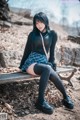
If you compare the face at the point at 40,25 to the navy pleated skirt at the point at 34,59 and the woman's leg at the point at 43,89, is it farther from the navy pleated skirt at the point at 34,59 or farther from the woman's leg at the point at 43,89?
the woman's leg at the point at 43,89

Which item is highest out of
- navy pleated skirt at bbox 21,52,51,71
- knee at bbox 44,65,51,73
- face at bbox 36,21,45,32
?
face at bbox 36,21,45,32

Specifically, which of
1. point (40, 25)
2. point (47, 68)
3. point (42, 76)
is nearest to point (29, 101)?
point (42, 76)

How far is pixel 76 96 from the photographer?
20.2 feet

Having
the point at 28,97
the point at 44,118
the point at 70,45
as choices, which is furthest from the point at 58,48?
the point at 44,118

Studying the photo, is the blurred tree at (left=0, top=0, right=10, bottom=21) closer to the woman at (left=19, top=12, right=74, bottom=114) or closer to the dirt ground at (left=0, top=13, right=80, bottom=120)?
the dirt ground at (left=0, top=13, right=80, bottom=120)

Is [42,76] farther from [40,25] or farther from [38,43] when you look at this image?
[40,25]

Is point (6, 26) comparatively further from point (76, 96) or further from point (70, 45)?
point (76, 96)

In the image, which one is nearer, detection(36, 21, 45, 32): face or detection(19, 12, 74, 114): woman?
detection(19, 12, 74, 114): woman

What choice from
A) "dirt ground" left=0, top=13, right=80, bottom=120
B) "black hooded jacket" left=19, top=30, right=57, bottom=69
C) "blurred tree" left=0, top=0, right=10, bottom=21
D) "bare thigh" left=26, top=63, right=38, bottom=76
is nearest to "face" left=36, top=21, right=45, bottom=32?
"black hooded jacket" left=19, top=30, right=57, bottom=69

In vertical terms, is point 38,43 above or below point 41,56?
above

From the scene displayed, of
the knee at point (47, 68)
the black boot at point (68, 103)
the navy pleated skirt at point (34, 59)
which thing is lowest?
the black boot at point (68, 103)

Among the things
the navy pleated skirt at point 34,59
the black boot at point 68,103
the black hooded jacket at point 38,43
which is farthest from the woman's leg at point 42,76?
the black boot at point 68,103

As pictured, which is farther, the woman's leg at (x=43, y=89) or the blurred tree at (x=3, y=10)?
the blurred tree at (x=3, y=10)

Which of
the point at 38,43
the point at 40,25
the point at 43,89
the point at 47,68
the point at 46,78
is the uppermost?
the point at 40,25
